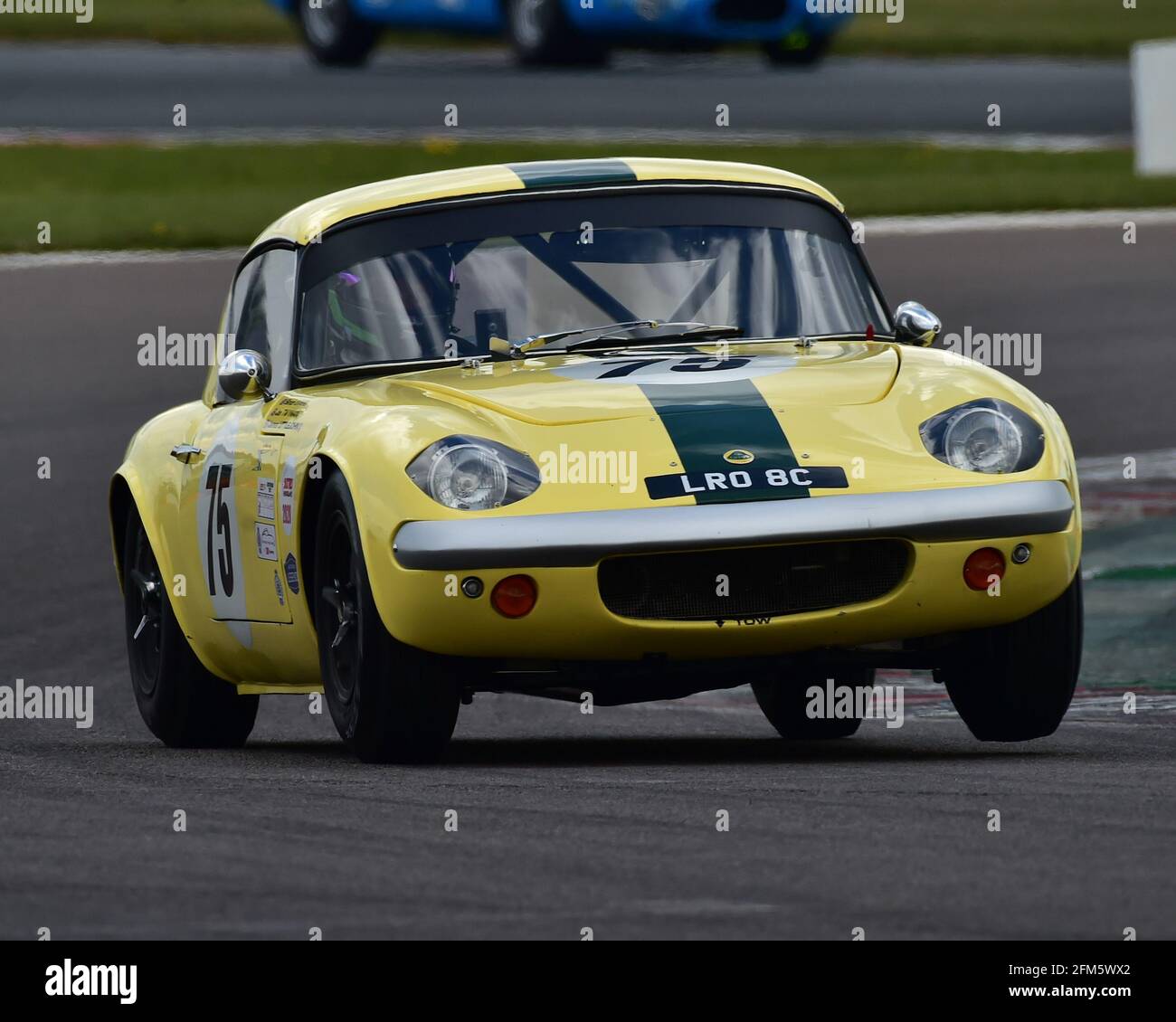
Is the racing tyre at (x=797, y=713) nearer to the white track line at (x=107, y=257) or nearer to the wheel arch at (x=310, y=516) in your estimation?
the wheel arch at (x=310, y=516)

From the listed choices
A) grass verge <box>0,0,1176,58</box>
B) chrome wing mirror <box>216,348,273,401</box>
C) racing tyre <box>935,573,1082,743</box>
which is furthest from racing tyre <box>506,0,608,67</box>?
racing tyre <box>935,573,1082,743</box>

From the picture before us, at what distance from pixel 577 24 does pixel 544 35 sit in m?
0.50

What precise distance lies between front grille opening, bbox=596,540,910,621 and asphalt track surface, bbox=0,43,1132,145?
1861 cm

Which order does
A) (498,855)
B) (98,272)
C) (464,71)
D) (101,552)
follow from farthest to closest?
(464,71) → (98,272) → (101,552) → (498,855)

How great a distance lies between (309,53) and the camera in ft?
104

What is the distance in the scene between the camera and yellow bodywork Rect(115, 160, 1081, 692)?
723 cm

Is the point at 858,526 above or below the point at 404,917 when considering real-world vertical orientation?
above

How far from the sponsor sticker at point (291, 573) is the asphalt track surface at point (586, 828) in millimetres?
488

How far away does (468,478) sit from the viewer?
7250mm

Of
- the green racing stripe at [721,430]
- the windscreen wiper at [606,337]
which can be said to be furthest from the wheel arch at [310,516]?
the green racing stripe at [721,430]
